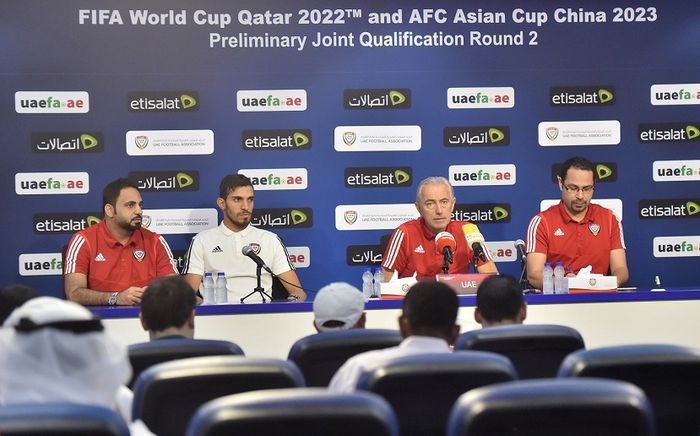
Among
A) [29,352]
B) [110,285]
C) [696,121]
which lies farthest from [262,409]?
[696,121]

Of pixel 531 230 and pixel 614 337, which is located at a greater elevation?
pixel 531 230

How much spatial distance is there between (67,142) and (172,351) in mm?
4466

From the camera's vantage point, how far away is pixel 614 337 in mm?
5684

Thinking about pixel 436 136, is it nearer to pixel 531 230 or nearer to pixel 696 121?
pixel 531 230

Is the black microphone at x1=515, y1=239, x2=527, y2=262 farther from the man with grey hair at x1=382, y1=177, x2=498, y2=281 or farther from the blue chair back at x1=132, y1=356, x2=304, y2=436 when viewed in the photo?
the blue chair back at x1=132, y1=356, x2=304, y2=436

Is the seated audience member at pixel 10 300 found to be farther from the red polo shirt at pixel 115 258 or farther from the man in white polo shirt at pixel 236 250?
the man in white polo shirt at pixel 236 250

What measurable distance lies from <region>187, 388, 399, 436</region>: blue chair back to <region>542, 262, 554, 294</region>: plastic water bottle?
171 inches

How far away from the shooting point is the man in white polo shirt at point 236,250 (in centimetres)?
688

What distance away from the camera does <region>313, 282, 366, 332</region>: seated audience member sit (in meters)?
4.02

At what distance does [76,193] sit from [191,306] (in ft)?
12.9

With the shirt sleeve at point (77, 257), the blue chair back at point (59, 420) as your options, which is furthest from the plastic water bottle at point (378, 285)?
the blue chair back at point (59, 420)

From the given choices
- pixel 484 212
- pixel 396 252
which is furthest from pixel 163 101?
pixel 484 212

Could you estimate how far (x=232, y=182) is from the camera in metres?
6.83

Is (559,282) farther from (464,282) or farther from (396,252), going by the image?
(396,252)
